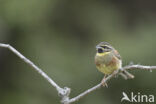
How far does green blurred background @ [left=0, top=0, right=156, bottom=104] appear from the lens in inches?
270

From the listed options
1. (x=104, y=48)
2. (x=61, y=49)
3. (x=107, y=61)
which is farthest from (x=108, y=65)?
(x=61, y=49)

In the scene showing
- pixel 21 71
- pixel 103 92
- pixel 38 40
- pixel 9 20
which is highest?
pixel 9 20

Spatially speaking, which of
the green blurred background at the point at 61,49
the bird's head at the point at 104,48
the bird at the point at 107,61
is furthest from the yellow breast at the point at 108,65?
the green blurred background at the point at 61,49

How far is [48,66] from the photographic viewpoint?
272 inches

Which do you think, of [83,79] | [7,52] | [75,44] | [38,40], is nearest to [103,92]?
[83,79]

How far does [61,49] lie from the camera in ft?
23.1

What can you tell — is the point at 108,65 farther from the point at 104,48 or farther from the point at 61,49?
the point at 61,49

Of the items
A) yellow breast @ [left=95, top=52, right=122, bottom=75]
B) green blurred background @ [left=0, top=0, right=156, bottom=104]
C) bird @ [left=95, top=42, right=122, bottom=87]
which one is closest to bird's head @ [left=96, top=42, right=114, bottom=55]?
bird @ [left=95, top=42, right=122, bottom=87]

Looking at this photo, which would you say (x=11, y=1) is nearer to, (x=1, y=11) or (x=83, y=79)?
(x=1, y=11)

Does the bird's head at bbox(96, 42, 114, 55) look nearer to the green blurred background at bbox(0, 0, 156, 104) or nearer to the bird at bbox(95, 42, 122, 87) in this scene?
the bird at bbox(95, 42, 122, 87)

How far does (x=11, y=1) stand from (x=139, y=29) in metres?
2.37

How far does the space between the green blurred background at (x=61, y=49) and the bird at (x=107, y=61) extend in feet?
9.02

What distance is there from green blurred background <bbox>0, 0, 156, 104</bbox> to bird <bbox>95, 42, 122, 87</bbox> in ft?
9.02

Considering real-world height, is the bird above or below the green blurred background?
above
